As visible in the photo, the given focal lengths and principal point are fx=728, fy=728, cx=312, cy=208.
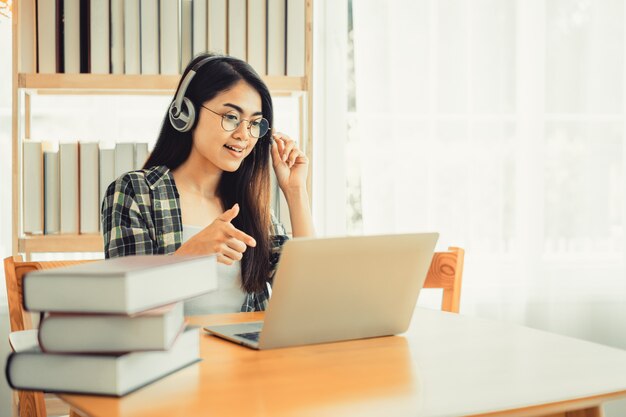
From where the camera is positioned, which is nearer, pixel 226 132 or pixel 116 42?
pixel 226 132

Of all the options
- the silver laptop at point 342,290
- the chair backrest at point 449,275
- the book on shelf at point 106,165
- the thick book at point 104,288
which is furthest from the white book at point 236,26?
the thick book at point 104,288

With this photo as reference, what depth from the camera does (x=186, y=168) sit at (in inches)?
72.5

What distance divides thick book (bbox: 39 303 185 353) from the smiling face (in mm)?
974

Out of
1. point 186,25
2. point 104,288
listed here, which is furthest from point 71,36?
point 104,288

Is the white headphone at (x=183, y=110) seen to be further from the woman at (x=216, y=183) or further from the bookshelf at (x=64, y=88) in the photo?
the bookshelf at (x=64, y=88)

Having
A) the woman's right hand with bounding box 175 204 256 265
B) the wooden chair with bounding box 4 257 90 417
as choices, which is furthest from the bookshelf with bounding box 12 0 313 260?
the woman's right hand with bounding box 175 204 256 265

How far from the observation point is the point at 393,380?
841 mm

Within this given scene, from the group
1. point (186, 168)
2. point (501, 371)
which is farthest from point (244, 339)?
point (186, 168)

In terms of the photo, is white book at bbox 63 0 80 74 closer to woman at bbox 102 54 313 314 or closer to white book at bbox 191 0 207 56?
white book at bbox 191 0 207 56

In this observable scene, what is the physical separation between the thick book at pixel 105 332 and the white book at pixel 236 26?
1.57 m

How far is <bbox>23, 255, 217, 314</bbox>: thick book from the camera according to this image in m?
0.74

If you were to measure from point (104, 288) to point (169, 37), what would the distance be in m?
1.60

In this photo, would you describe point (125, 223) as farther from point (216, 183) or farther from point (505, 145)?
point (505, 145)

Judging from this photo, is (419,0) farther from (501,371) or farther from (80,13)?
(501,371)
